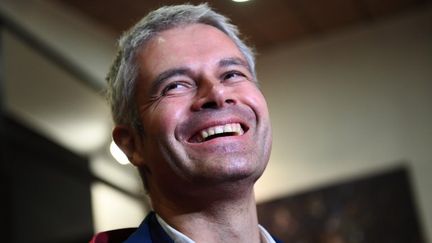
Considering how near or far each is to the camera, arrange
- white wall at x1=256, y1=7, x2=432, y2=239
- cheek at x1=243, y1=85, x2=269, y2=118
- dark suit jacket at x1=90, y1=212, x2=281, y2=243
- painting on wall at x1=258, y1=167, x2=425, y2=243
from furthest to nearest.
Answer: white wall at x1=256, y1=7, x2=432, y2=239 < painting on wall at x1=258, y1=167, x2=425, y2=243 < cheek at x1=243, y1=85, x2=269, y2=118 < dark suit jacket at x1=90, y1=212, x2=281, y2=243

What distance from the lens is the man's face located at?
121 centimetres

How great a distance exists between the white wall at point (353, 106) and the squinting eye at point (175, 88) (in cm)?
288

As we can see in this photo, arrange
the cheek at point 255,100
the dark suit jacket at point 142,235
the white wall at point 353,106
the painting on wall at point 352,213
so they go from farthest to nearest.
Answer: the white wall at point 353,106 → the painting on wall at point 352,213 → the cheek at point 255,100 → the dark suit jacket at point 142,235

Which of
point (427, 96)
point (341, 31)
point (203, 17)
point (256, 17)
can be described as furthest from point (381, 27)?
point (203, 17)

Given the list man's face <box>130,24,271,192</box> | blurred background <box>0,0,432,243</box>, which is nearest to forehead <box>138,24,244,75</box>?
man's face <box>130,24,271,192</box>

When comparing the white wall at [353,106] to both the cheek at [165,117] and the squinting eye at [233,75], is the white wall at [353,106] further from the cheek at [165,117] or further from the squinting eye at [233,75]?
the cheek at [165,117]

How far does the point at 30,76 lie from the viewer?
11.1ft

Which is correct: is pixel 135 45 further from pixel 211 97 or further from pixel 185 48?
pixel 211 97

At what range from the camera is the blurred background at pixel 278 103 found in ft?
10.8

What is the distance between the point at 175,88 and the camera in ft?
4.28

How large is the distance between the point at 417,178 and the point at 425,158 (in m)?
0.14

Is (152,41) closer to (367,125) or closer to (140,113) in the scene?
(140,113)

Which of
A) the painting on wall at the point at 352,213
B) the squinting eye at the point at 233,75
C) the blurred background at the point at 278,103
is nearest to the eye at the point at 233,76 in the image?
the squinting eye at the point at 233,75

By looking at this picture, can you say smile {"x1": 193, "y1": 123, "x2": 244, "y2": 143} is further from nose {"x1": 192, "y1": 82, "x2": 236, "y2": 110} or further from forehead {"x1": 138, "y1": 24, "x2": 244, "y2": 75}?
forehead {"x1": 138, "y1": 24, "x2": 244, "y2": 75}
